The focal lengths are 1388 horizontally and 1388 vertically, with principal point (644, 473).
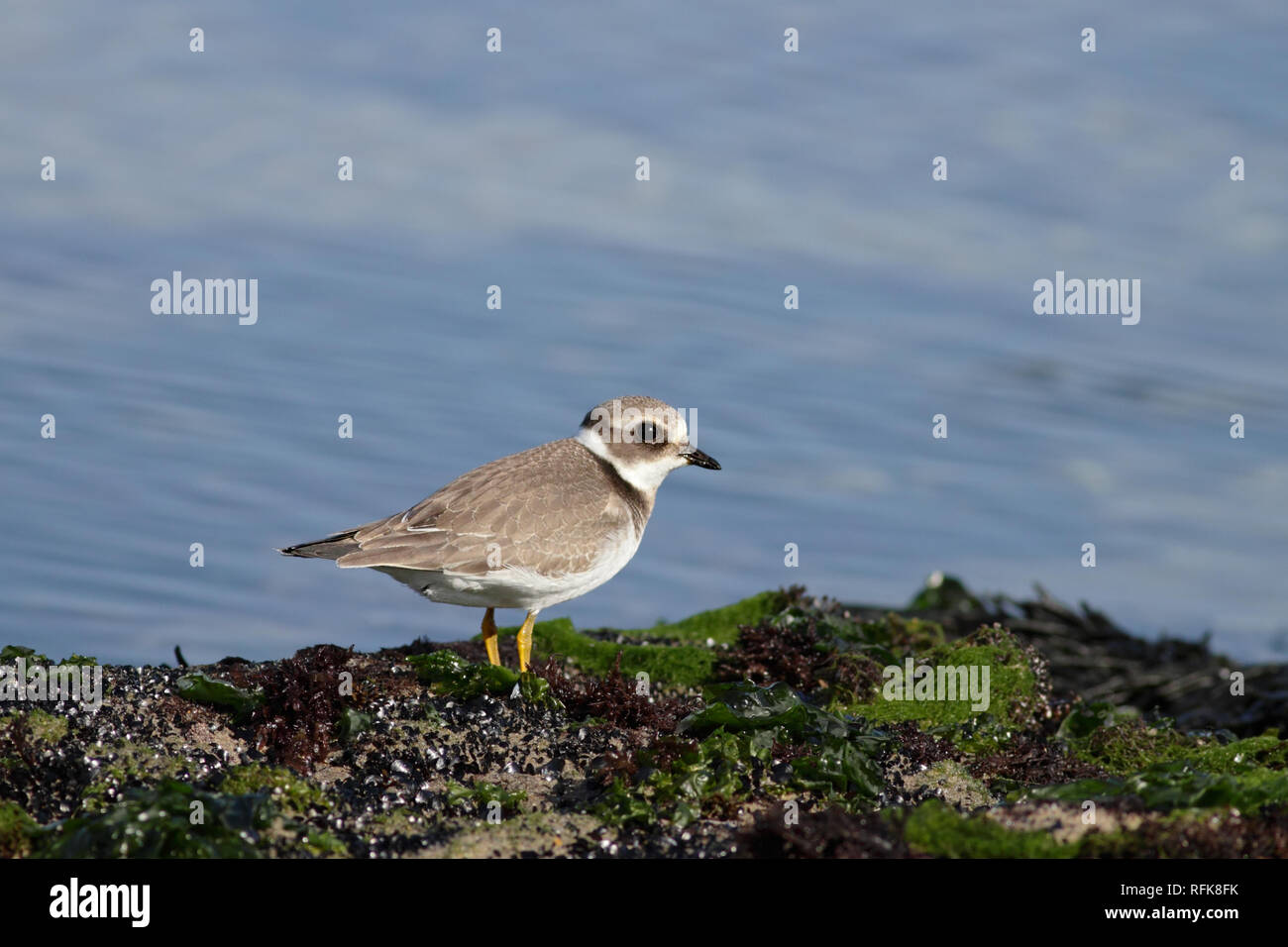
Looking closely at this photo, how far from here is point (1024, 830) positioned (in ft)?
17.4

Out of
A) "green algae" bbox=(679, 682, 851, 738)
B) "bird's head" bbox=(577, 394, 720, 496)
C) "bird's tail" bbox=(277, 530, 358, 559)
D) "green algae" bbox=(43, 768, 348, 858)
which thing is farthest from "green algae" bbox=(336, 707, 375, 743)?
"bird's head" bbox=(577, 394, 720, 496)

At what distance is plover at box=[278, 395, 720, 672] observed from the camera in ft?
26.3

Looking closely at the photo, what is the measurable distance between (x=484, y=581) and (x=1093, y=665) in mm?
5915

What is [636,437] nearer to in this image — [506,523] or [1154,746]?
[506,523]

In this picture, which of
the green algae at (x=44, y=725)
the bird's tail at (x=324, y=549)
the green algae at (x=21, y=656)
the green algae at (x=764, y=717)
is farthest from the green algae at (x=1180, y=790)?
the green algae at (x=21, y=656)

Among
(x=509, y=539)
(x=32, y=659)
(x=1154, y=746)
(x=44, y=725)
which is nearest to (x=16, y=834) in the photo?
(x=44, y=725)
